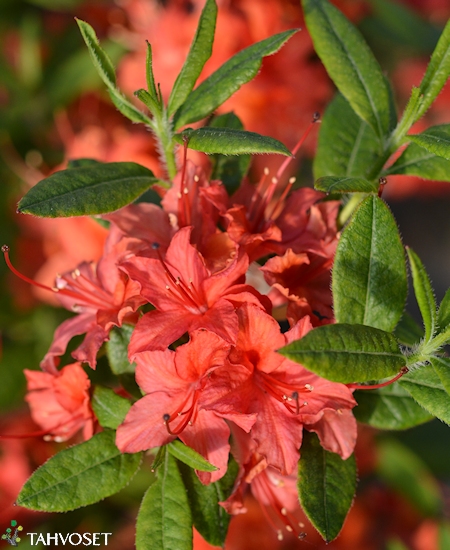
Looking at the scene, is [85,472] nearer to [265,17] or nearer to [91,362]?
[91,362]

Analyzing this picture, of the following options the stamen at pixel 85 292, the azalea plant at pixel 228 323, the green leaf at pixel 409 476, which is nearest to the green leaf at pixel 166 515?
the azalea plant at pixel 228 323

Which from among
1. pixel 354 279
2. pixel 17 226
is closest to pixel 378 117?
pixel 354 279

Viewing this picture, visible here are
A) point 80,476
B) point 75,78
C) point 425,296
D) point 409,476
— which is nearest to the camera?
point 425,296

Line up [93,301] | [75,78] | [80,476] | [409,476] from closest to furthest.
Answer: [80,476] → [93,301] → [409,476] → [75,78]

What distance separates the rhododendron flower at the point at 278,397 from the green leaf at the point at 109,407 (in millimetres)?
210

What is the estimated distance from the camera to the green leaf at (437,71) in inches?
39.6

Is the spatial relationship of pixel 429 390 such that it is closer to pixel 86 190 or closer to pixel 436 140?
pixel 436 140

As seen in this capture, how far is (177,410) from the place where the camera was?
3.04 feet

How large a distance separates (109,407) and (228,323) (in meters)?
0.28

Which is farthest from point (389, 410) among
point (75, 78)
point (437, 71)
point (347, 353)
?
point (75, 78)

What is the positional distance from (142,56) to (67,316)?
85cm

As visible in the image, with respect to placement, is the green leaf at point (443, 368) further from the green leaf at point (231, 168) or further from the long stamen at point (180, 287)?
the green leaf at point (231, 168)

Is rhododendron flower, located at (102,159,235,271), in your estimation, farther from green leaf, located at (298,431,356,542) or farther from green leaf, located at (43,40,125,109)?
green leaf, located at (43,40,125,109)

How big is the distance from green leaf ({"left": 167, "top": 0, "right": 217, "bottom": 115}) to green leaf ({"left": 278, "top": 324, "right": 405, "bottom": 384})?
485 millimetres
